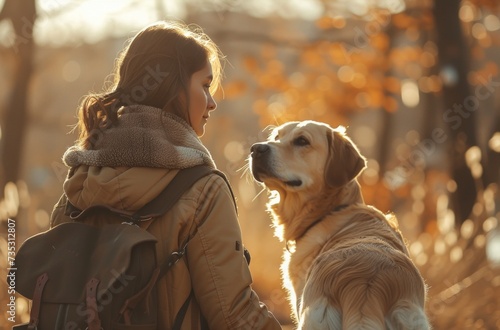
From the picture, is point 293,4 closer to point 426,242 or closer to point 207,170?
point 426,242

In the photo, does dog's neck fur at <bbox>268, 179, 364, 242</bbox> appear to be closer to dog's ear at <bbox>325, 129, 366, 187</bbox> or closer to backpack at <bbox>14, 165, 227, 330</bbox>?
dog's ear at <bbox>325, 129, 366, 187</bbox>

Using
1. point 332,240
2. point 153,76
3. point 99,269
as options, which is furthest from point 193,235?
point 332,240

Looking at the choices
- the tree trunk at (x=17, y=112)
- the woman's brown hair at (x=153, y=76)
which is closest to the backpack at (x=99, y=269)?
the woman's brown hair at (x=153, y=76)

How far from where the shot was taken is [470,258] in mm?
6457

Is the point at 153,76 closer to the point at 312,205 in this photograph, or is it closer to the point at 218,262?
the point at 218,262

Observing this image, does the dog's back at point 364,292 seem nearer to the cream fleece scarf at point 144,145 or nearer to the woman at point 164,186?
the woman at point 164,186

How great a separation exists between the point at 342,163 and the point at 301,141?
1.02 ft

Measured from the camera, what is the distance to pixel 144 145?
9.20 feet

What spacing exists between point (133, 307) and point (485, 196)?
426cm

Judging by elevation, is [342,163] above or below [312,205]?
above

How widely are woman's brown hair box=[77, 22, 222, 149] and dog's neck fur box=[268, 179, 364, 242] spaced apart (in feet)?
5.37

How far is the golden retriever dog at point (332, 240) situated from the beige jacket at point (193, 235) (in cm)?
50

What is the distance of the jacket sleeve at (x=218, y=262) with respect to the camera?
2.82m

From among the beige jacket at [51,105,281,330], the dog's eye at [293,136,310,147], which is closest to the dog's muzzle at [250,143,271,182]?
the dog's eye at [293,136,310,147]
